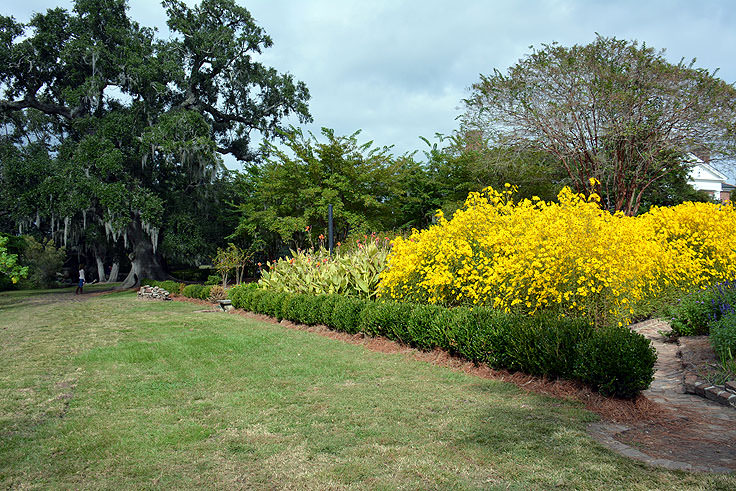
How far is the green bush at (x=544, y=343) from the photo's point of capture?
183 inches

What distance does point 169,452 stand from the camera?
3297mm

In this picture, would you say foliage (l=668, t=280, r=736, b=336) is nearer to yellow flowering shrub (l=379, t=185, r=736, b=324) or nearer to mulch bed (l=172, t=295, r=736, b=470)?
yellow flowering shrub (l=379, t=185, r=736, b=324)

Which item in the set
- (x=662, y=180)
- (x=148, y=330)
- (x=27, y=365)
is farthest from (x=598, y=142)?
(x=27, y=365)

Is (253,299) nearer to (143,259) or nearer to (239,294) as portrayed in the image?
(239,294)

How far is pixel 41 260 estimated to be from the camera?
2620 cm

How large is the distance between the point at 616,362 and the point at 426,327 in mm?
2672

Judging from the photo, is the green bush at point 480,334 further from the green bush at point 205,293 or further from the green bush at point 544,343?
the green bush at point 205,293

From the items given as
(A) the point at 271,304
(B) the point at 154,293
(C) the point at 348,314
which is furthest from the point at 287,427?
(B) the point at 154,293

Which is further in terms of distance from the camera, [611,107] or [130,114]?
[130,114]

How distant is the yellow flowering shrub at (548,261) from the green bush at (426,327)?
1.64 ft

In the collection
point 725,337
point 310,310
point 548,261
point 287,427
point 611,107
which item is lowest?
point 287,427

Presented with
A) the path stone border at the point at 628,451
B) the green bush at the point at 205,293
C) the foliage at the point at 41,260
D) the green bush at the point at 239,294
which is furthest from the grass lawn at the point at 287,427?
the foliage at the point at 41,260

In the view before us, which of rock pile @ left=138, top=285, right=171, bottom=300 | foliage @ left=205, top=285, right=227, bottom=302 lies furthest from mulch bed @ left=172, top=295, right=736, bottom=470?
rock pile @ left=138, top=285, right=171, bottom=300

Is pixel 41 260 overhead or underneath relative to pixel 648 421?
overhead
